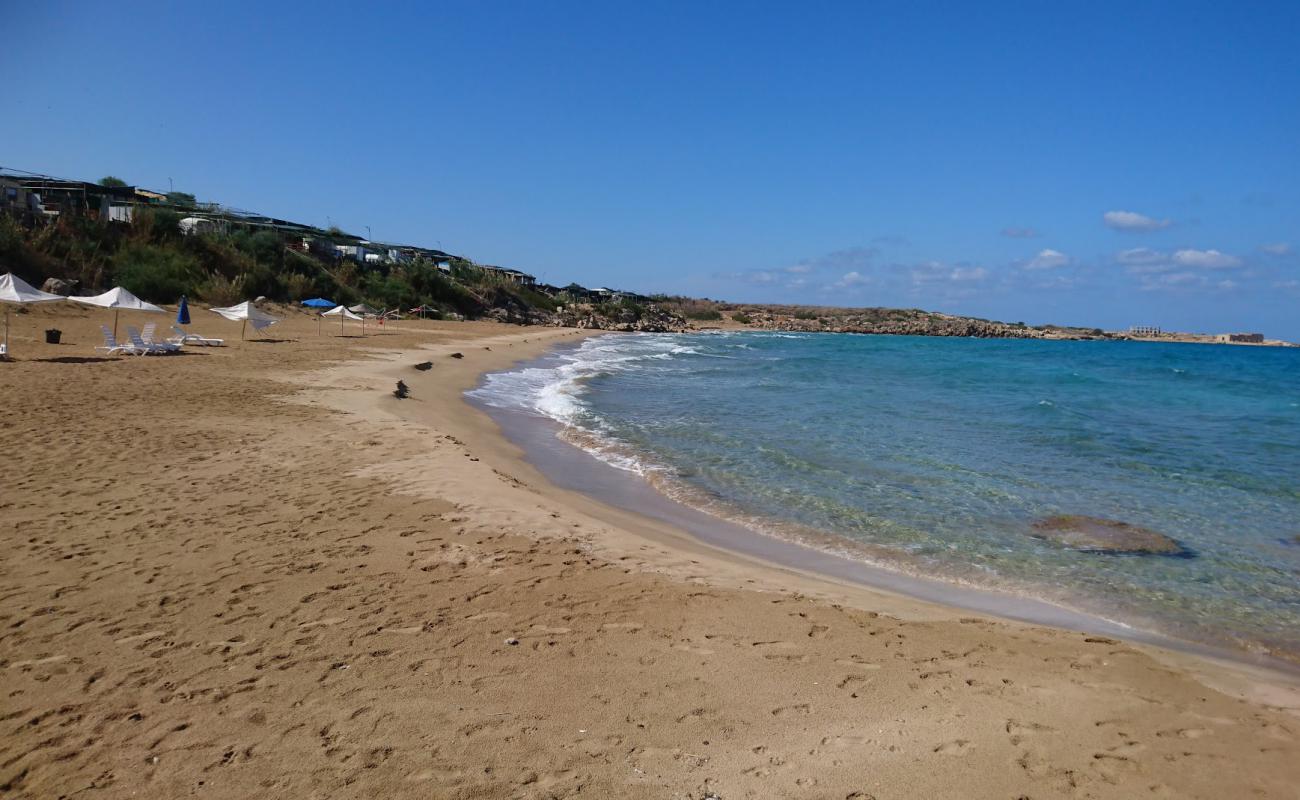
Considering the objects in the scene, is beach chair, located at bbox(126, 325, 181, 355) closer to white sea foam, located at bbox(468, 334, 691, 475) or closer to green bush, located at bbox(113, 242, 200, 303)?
white sea foam, located at bbox(468, 334, 691, 475)

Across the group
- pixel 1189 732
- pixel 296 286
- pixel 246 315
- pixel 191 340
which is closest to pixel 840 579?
pixel 1189 732

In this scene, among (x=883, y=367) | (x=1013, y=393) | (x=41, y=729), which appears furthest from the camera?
(x=883, y=367)

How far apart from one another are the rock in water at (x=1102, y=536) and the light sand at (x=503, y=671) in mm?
3089

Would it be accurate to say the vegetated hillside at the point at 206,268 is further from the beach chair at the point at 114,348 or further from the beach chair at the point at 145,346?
the beach chair at the point at 145,346

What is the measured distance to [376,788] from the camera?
3.06 meters

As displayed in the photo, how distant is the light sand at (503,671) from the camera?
326cm

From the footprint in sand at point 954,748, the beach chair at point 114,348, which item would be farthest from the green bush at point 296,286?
the footprint in sand at point 954,748

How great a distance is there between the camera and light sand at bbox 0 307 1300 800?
10.7ft

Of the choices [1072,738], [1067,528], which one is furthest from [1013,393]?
[1072,738]

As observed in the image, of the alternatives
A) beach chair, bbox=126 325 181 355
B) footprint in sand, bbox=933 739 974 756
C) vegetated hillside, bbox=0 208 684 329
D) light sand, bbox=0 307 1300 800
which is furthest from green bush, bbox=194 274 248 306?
footprint in sand, bbox=933 739 974 756

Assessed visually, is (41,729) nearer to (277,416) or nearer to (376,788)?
(376,788)

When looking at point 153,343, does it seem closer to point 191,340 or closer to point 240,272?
point 191,340

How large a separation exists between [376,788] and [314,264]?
1995 inches

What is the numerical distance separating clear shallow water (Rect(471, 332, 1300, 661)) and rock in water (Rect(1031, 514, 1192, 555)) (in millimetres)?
214
